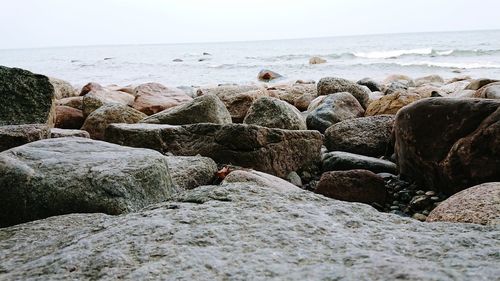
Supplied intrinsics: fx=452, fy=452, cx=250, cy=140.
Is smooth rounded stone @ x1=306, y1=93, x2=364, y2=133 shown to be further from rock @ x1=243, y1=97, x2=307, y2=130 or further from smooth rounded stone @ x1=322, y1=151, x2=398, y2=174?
smooth rounded stone @ x1=322, y1=151, x2=398, y2=174

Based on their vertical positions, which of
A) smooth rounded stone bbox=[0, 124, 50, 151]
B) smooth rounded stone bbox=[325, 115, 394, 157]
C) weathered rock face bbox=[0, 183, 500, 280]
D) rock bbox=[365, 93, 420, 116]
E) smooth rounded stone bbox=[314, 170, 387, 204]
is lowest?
smooth rounded stone bbox=[314, 170, 387, 204]

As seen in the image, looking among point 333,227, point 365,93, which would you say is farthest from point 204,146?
point 365,93

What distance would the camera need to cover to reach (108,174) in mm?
2096

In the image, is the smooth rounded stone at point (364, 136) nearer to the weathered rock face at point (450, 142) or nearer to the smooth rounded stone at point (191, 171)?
the weathered rock face at point (450, 142)

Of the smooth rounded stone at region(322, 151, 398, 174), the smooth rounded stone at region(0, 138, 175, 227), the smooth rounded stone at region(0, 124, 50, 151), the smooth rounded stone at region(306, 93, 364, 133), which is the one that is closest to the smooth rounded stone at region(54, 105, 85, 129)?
the smooth rounded stone at region(0, 124, 50, 151)

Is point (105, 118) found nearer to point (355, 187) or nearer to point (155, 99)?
point (155, 99)

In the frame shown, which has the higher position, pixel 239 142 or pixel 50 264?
pixel 50 264

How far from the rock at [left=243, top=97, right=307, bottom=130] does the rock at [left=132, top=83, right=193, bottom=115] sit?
8.09 ft

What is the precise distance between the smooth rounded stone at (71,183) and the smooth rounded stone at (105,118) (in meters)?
3.04

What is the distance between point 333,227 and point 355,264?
23cm

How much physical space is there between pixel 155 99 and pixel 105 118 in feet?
6.87

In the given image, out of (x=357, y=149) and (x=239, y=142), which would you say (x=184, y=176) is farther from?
(x=357, y=149)

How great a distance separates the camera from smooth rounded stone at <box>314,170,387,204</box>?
135 inches

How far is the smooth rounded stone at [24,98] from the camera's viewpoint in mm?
4219
